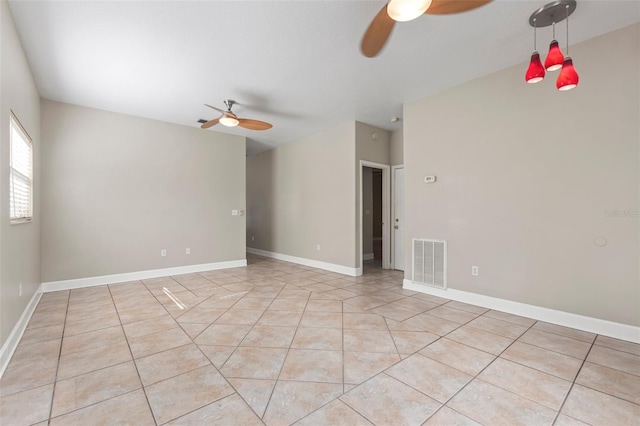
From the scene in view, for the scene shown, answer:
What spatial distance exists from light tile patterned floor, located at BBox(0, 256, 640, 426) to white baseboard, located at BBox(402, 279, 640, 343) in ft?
0.35

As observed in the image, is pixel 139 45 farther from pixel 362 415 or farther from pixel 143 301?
pixel 362 415

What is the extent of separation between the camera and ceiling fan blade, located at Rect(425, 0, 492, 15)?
1.77 meters

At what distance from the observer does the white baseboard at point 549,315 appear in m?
2.56

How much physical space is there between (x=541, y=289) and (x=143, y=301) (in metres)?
4.87

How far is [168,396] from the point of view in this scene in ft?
5.82

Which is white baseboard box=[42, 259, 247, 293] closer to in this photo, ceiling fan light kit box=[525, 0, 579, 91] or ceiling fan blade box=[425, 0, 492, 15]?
ceiling fan blade box=[425, 0, 492, 15]

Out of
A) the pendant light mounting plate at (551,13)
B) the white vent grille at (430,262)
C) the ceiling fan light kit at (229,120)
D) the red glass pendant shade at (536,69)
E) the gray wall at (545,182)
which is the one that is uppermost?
the pendant light mounting plate at (551,13)

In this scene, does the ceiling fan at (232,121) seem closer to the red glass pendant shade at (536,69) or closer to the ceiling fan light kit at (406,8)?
the ceiling fan light kit at (406,8)

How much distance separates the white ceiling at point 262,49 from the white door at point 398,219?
1.69m

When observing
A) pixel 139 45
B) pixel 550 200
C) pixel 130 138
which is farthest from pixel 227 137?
pixel 550 200

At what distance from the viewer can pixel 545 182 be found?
301 cm

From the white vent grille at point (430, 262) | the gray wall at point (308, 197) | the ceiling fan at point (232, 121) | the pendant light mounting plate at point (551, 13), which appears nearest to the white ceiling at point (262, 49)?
the pendant light mounting plate at point (551, 13)

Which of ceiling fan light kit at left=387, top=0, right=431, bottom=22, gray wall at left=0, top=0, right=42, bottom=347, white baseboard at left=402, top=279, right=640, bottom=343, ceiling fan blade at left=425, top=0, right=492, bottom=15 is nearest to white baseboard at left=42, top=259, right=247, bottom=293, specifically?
gray wall at left=0, top=0, right=42, bottom=347

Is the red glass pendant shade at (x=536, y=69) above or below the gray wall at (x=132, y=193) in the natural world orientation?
above
